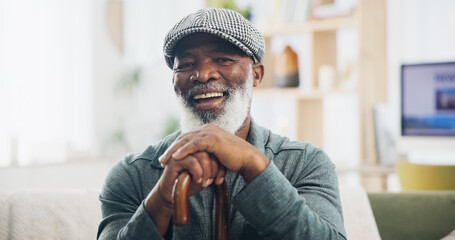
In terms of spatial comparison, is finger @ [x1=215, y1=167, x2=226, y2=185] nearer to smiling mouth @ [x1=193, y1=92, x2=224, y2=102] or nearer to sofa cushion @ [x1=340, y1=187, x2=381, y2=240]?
smiling mouth @ [x1=193, y1=92, x2=224, y2=102]

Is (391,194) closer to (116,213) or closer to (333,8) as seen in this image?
(116,213)

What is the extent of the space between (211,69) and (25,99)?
11.1 feet

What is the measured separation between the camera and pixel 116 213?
3.77 feet

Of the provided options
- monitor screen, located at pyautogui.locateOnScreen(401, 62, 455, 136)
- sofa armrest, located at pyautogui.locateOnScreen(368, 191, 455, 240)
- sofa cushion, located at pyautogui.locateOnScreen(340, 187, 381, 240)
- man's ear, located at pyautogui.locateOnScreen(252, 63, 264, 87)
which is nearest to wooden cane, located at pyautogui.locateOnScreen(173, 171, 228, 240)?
man's ear, located at pyautogui.locateOnScreen(252, 63, 264, 87)

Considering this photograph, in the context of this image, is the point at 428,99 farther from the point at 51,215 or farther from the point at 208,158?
the point at 208,158

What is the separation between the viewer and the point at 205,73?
1157 millimetres

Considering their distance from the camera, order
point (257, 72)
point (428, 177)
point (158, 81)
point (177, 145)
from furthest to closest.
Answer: point (158, 81)
point (428, 177)
point (257, 72)
point (177, 145)

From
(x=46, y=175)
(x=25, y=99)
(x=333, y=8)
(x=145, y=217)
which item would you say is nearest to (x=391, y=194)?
(x=145, y=217)

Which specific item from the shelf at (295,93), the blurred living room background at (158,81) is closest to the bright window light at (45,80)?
the blurred living room background at (158,81)

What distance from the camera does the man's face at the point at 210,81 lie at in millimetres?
1167

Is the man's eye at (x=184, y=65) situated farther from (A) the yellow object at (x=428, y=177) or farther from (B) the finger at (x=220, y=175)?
(A) the yellow object at (x=428, y=177)

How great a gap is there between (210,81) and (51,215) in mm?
739

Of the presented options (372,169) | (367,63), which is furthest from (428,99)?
(372,169)

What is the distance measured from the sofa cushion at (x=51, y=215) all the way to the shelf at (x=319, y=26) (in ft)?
8.63
